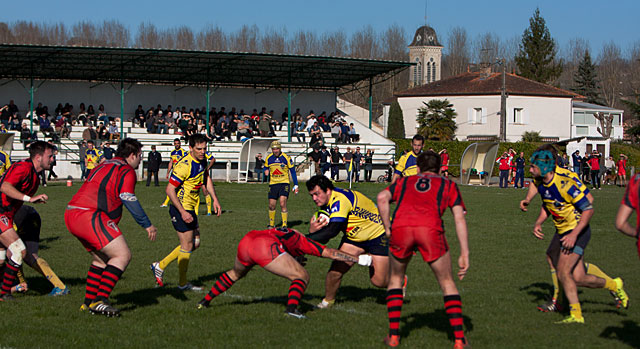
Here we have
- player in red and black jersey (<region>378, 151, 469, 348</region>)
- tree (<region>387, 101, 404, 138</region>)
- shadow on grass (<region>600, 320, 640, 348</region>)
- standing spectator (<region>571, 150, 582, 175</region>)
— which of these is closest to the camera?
player in red and black jersey (<region>378, 151, 469, 348</region>)

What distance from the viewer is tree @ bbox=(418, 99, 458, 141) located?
6019cm

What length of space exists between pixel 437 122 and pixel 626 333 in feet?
178

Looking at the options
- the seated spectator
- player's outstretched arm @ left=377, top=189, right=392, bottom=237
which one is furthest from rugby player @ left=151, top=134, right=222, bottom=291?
the seated spectator

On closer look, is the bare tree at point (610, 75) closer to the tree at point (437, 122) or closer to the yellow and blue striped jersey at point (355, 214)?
the tree at point (437, 122)

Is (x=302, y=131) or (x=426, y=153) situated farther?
(x=302, y=131)

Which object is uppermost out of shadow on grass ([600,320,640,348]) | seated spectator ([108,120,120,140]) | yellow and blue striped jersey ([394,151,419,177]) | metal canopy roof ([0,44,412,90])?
metal canopy roof ([0,44,412,90])

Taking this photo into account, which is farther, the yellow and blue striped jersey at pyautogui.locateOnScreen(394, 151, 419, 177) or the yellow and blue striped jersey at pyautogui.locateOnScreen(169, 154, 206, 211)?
the yellow and blue striped jersey at pyautogui.locateOnScreen(394, 151, 419, 177)

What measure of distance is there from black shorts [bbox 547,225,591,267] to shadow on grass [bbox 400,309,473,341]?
126 centimetres

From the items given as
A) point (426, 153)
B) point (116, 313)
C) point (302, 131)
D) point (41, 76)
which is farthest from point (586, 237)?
point (41, 76)

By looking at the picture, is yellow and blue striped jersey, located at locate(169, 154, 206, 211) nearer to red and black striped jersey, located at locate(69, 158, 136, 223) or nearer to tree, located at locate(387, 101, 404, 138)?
red and black striped jersey, located at locate(69, 158, 136, 223)

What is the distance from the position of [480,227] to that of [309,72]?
32488 millimetres

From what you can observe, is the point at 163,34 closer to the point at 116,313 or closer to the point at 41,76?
the point at 41,76

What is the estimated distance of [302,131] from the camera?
4609 centimetres

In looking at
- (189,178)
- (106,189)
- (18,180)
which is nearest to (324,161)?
(189,178)
